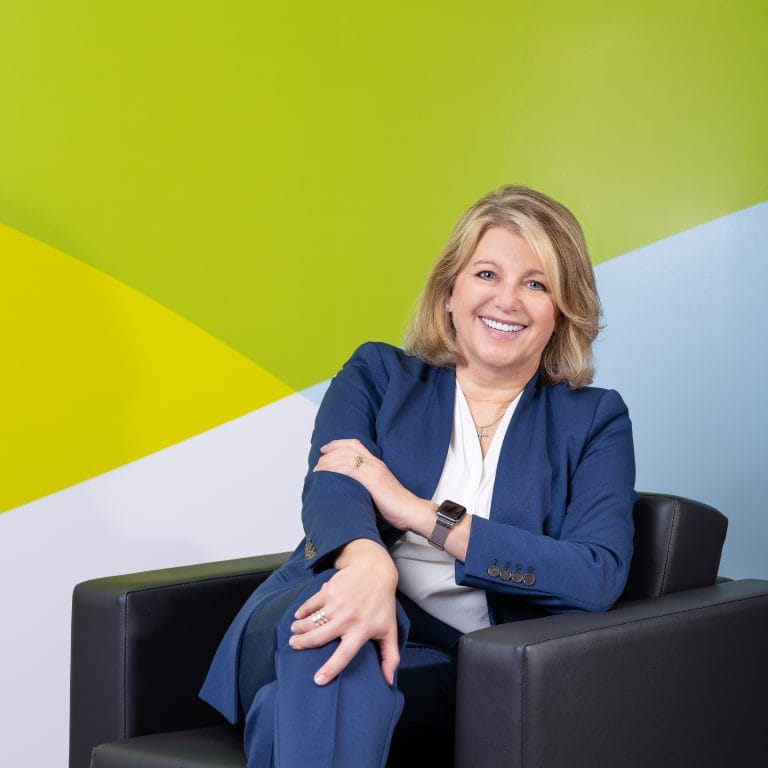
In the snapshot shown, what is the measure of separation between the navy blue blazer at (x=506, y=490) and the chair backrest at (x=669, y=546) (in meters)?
0.07

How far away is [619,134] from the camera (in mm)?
3352

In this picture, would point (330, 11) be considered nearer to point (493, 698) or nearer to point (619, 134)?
point (619, 134)

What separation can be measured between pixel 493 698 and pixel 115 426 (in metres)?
1.87

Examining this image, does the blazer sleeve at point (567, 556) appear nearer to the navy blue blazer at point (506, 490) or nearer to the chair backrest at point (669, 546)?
the navy blue blazer at point (506, 490)

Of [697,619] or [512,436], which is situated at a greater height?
[512,436]

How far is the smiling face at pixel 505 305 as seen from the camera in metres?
2.23

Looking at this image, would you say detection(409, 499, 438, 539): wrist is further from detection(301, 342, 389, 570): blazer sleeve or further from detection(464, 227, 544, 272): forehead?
detection(464, 227, 544, 272): forehead

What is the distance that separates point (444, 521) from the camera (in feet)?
6.40

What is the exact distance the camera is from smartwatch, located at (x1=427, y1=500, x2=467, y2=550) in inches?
76.6

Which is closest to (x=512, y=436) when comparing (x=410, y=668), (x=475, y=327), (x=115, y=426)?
(x=475, y=327)

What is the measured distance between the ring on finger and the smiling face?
28.2 inches

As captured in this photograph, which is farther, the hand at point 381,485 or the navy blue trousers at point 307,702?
the hand at point 381,485

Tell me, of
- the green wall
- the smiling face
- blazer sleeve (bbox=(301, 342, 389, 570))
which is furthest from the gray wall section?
blazer sleeve (bbox=(301, 342, 389, 570))

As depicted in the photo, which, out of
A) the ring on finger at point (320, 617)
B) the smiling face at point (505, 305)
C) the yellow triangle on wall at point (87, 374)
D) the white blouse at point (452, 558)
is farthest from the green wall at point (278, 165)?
the ring on finger at point (320, 617)
